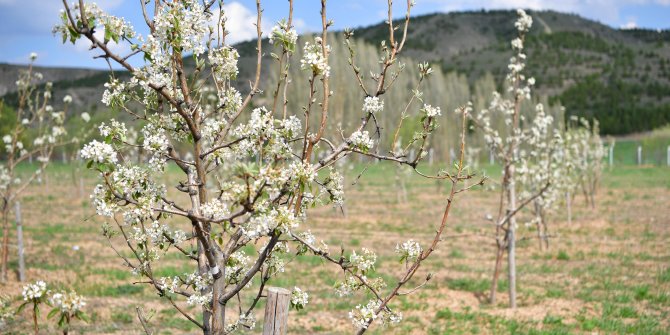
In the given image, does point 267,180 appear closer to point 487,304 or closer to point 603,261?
point 487,304

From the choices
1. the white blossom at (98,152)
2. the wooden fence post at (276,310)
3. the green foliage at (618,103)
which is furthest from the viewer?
the green foliage at (618,103)

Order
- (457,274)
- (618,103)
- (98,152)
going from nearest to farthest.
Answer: (98,152), (457,274), (618,103)

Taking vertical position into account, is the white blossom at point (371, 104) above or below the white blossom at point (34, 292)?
above

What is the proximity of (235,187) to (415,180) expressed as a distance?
3212 centimetres

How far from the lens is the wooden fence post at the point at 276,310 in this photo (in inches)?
123

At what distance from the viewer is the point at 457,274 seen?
37.0ft

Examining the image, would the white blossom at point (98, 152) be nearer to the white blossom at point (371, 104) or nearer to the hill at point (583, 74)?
the white blossom at point (371, 104)

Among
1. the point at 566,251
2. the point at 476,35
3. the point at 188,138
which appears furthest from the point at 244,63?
the point at 188,138

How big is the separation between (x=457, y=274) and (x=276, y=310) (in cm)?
860

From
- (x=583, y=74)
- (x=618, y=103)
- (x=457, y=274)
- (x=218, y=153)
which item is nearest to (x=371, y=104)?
(x=218, y=153)

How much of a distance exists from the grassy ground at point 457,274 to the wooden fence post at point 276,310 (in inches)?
18.2

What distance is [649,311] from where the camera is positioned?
8555 millimetres

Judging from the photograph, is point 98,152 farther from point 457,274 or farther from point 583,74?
point 583,74

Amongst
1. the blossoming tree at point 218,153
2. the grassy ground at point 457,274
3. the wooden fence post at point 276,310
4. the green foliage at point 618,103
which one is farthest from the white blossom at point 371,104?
the green foliage at point 618,103
